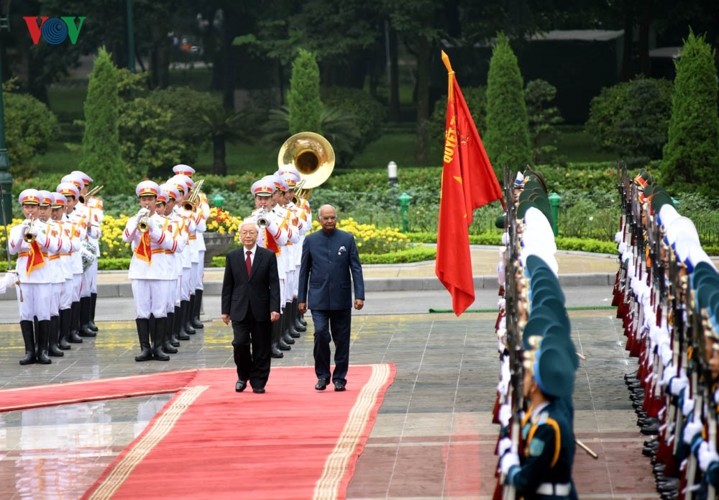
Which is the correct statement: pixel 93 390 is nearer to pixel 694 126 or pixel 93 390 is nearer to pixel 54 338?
pixel 54 338

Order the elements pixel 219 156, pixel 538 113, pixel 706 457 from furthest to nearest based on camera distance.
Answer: pixel 219 156 → pixel 538 113 → pixel 706 457

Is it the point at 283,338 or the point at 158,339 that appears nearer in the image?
the point at 158,339

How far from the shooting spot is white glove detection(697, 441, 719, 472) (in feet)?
27.4

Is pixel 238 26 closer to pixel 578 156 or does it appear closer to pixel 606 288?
pixel 578 156

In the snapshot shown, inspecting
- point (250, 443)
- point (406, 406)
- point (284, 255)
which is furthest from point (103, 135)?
point (250, 443)

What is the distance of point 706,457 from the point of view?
839 cm

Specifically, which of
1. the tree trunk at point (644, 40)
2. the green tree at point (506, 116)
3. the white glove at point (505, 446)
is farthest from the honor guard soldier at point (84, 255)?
the tree trunk at point (644, 40)

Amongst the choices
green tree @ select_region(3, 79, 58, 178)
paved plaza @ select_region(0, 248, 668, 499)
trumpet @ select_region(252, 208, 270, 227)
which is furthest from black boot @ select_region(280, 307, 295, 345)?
green tree @ select_region(3, 79, 58, 178)

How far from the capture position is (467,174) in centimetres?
1520

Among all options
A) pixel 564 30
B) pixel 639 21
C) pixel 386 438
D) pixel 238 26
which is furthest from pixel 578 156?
pixel 386 438

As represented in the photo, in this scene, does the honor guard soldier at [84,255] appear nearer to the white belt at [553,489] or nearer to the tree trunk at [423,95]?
the white belt at [553,489]

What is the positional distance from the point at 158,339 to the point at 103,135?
1765 centimetres

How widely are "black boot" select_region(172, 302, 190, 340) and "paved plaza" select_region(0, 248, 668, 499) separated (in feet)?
0.67

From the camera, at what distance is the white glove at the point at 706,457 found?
8.35 metres
